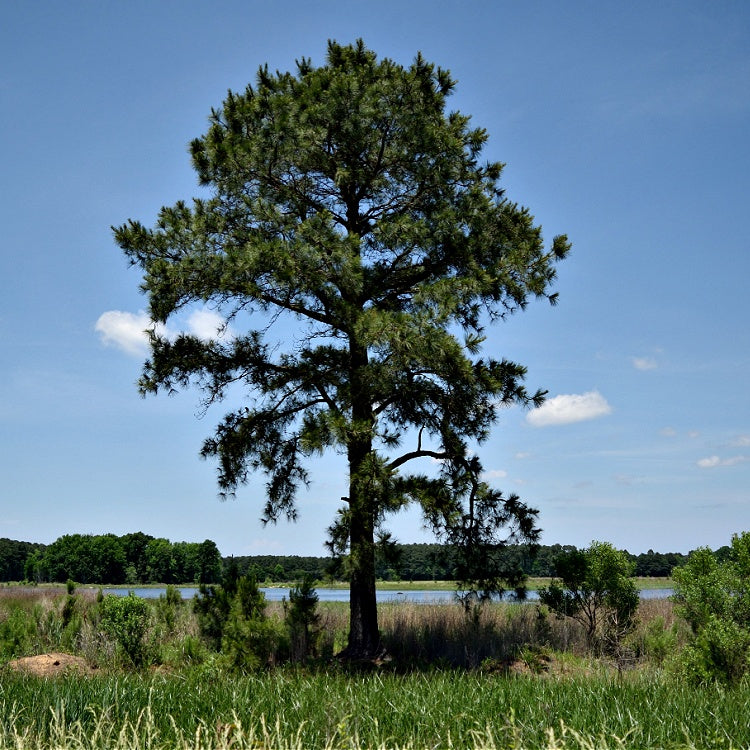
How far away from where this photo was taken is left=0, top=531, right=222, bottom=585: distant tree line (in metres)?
70.2

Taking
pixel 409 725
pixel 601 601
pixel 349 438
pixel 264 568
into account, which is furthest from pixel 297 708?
pixel 264 568

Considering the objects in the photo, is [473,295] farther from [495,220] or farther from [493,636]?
[493,636]

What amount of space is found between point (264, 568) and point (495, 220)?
49.5 m

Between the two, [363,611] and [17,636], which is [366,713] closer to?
[363,611]

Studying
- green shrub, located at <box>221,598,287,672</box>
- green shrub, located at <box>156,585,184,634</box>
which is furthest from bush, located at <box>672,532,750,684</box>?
green shrub, located at <box>156,585,184,634</box>

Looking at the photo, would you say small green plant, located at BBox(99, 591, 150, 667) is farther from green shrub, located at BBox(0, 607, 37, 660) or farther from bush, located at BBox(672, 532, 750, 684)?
bush, located at BBox(672, 532, 750, 684)

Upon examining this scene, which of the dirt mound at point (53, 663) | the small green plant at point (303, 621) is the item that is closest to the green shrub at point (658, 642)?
the small green plant at point (303, 621)

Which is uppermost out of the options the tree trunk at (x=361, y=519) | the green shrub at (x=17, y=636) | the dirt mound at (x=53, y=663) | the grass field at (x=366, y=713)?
the tree trunk at (x=361, y=519)

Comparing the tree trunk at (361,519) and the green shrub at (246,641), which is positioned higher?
the tree trunk at (361,519)

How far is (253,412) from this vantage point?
541 inches

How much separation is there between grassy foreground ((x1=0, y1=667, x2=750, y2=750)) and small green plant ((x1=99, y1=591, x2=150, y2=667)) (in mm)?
6088

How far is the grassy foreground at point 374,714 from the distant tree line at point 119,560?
62.6 metres

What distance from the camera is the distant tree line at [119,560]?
2766 inches

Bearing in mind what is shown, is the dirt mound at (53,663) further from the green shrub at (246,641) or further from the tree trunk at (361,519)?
the tree trunk at (361,519)
